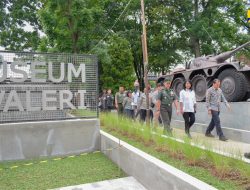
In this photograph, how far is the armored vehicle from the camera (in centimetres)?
927

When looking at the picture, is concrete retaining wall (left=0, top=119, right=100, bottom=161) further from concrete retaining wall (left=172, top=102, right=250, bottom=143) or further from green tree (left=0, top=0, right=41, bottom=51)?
green tree (left=0, top=0, right=41, bottom=51)

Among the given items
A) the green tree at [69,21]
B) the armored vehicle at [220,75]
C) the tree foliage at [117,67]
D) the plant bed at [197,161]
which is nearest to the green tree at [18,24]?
the tree foliage at [117,67]

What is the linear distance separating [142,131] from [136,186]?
1.85 metres

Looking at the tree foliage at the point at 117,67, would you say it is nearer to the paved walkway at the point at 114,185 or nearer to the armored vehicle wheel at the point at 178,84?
the armored vehicle wheel at the point at 178,84

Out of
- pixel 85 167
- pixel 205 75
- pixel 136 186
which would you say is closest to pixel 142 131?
pixel 85 167

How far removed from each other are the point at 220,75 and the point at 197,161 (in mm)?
6502

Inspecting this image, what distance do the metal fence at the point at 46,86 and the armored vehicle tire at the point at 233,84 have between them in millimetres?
4674

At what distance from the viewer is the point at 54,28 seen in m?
13.7

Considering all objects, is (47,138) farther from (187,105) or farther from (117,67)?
(117,67)

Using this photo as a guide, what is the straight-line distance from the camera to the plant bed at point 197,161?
3.62m

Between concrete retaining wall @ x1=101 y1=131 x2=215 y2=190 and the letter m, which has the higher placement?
the letter m

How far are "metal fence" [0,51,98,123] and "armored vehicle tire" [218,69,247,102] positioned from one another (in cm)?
467

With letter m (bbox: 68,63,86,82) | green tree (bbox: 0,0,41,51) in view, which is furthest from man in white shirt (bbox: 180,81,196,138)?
green tree (bbox: 0,0,41,51)

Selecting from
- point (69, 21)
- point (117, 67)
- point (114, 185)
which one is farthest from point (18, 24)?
point (114, 185)
